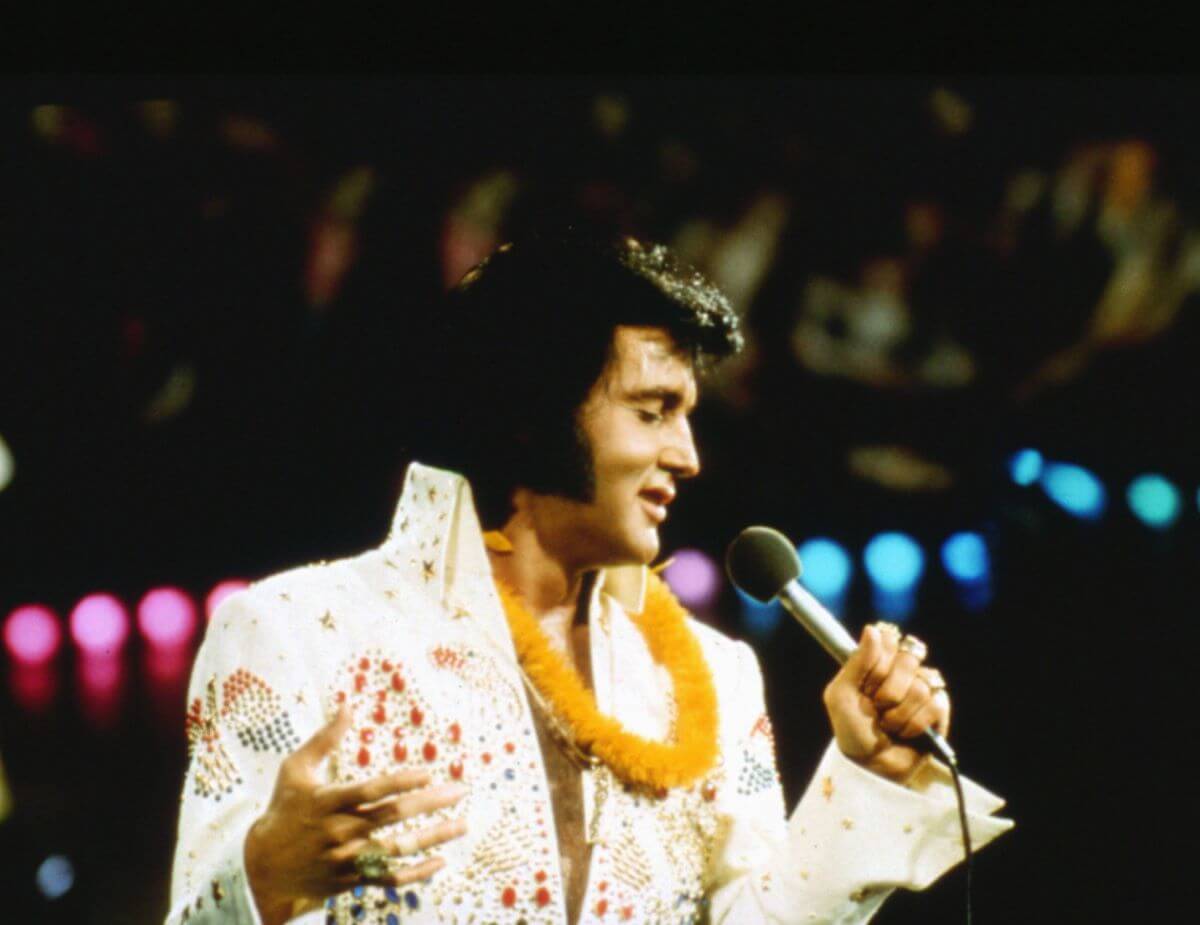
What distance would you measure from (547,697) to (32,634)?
1.62 metres

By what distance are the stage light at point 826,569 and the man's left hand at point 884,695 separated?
116 centimetres

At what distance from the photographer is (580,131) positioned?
249 centimetres

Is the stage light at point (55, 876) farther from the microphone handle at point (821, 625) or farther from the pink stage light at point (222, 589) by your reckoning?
the microphone handle at point (821, 625)

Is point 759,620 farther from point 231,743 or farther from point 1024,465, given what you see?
point 231,743

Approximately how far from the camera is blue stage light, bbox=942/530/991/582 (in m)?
2.71

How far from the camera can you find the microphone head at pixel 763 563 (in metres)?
1.50

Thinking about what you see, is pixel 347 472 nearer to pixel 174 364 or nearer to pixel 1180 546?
pixel 174 364

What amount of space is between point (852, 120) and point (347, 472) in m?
1.13

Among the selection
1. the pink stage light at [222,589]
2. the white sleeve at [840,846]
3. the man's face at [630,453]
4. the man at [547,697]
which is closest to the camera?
the man at [547,697]

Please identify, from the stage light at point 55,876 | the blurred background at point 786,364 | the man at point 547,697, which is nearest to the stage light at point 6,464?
the blurred background at point 786,364

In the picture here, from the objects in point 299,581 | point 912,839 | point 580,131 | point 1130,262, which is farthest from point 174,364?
point 1130,262

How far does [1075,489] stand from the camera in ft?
8.81

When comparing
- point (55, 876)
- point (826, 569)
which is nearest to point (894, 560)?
point (826, 569)

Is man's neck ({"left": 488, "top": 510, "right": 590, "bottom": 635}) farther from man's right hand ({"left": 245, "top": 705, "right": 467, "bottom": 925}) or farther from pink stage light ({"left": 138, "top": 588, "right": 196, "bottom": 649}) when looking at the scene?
pink stage light ({"left": 138, "top": 588, "right": 196, "bottom": 649})
